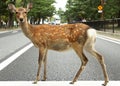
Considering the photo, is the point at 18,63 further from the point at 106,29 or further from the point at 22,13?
the point at 106,29

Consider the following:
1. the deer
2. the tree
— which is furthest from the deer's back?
the tree

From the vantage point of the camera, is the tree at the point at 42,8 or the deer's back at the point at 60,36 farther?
the tree at the point at 42,8

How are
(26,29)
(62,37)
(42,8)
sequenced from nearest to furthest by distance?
(62,37) < (26,29) < (42,8)

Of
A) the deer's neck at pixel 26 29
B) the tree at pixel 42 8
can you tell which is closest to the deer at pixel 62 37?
the deer's neck at pixel 26 29

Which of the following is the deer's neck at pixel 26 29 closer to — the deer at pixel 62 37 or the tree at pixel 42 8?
the deer at pixel 62 37

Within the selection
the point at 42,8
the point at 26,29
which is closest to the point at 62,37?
the point at 26,29

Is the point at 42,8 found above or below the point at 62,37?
below

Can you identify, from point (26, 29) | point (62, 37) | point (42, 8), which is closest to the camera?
point (62, 37)

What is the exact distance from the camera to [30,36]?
25.2 ft

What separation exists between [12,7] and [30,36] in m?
0.73

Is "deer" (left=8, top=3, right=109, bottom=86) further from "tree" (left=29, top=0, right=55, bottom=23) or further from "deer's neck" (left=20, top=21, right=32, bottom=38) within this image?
"tree" (left=29, top=0, right=55, bottom=23)

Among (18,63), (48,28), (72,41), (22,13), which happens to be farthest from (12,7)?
(18,63)

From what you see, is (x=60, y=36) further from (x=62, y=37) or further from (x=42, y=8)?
(x=42, y=8)

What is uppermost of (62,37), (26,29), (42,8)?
(26,29)
